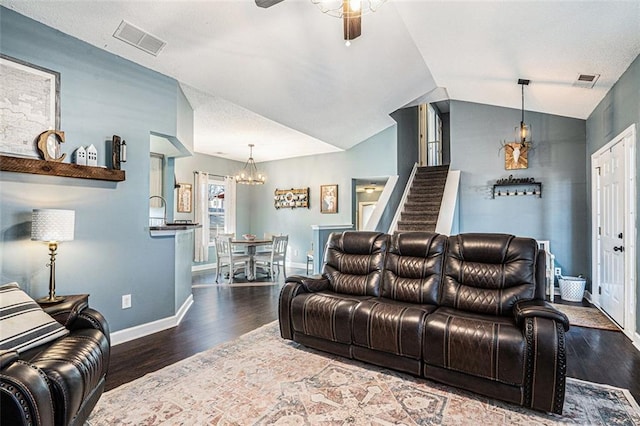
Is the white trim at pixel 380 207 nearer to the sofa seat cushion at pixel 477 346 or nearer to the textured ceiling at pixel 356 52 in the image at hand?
the textured ceiling at pixel 356 52

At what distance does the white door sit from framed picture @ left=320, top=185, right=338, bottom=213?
4.70 m

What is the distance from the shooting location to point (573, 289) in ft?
15.4

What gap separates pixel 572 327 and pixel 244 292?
14.3ft

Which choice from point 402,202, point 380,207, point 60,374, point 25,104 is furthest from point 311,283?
point 402,202

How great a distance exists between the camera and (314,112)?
17.6 feet

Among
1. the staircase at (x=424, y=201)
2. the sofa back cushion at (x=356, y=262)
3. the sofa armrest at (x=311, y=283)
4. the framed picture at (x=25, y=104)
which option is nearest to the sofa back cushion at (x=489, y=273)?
the sofa back cushion at (x=356, y=262)

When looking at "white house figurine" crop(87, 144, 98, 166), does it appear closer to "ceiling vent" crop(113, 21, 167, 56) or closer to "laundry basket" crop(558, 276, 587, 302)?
"ceiling vent" crop(113, 21, 167, 56)

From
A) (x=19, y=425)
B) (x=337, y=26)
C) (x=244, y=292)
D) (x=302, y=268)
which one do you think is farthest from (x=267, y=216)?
(x=19, y=425)

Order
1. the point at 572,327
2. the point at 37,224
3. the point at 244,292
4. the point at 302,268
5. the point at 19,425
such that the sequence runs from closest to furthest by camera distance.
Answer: the point at 19,425
the point at 37,224
the point at 572,327
the point at 244,292
the point at 302,268

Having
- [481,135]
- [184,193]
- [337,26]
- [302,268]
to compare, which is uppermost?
[337,26]

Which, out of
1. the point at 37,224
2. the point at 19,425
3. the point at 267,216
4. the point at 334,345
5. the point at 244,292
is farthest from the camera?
the point at 267,216

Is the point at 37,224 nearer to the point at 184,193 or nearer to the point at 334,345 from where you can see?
the point at 334,345

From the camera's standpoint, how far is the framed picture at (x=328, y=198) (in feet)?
24.9

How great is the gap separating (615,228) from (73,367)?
16.8 ft
